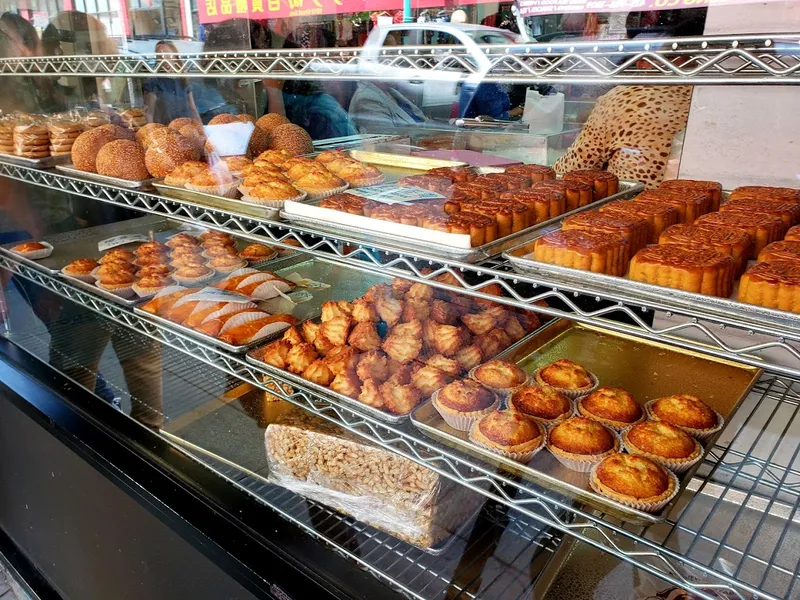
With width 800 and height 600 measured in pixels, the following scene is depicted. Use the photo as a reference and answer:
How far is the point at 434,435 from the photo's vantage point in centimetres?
143

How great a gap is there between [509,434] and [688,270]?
0.48 meters

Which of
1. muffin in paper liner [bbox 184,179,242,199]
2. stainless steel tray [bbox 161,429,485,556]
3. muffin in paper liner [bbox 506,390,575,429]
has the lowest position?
stainless steel tray [bbox 161,429,485,556]

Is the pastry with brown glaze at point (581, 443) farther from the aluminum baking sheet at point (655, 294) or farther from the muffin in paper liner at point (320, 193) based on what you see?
the muffin in paper liner at point (320, 193)

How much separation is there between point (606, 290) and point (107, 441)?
1.72 metres

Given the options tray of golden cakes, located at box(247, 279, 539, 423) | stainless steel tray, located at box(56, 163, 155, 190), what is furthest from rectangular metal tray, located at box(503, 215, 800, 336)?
stainless steel tray, located at box(56, 163, 155, 190)

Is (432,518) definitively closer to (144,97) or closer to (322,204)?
(322,204)

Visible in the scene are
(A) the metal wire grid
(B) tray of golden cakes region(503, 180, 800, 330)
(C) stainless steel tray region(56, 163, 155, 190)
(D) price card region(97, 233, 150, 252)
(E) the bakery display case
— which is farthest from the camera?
(D) price card region(97, 233, 150, 252)

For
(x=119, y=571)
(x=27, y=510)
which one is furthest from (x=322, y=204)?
(x=27, y=510)

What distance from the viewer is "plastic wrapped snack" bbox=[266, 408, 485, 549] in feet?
5.32

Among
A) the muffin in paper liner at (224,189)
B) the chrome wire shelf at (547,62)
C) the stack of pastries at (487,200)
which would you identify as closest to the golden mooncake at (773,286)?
the chrome wire shelf at (547,62)

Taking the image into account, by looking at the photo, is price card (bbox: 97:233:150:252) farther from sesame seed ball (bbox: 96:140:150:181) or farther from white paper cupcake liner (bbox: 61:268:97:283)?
sesame seed ball (bbox: 96:140:150:181)

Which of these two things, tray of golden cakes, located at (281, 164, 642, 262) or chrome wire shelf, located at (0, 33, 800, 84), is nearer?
chrome wire shelf, located at (0, 33, 800, 84)

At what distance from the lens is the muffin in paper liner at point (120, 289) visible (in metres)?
2.30

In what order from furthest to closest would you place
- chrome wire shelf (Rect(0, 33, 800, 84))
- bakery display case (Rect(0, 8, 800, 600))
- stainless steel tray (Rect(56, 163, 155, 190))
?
stainless steel tray (Rect(56, 163, 155, 190))
bakery display case (Rect(0, 8, 800, 600))
chrome wire shelf (Rect(0, 33, 800, 84))
